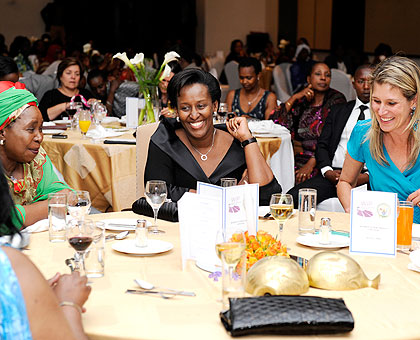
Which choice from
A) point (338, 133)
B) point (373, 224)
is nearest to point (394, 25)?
point (338, 133)

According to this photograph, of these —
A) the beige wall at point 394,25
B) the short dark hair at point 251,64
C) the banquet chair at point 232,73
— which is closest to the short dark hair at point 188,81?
the short dark hair at point 251,64

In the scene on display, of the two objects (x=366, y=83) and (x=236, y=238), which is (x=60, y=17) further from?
(x=236, y=238)

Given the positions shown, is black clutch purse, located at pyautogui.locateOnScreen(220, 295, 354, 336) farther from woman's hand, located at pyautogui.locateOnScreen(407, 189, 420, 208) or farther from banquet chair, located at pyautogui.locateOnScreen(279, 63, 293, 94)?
banquet chair, located at pyautogui.locateOnScreen(279, 63, 293, 94)

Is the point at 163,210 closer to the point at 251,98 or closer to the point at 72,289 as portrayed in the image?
the point at 72,289

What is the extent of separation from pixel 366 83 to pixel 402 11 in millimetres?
11357

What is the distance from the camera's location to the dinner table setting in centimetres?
146

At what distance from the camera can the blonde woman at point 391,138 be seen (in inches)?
108

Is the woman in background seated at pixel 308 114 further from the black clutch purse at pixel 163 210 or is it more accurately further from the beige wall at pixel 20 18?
the beige wall at pixel 20 18

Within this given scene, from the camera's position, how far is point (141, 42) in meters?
16.8

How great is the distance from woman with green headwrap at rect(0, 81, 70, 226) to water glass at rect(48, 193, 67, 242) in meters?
0.40

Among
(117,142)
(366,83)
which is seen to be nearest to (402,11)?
(366,83)

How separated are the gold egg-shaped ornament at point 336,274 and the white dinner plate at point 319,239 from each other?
0.37 m

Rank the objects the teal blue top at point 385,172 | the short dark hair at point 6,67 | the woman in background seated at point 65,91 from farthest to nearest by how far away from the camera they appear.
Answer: the woman in background seated at point 65,91, the short dark hair at point 6,67, the teal blue top at point 385,172

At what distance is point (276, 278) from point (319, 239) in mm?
600
